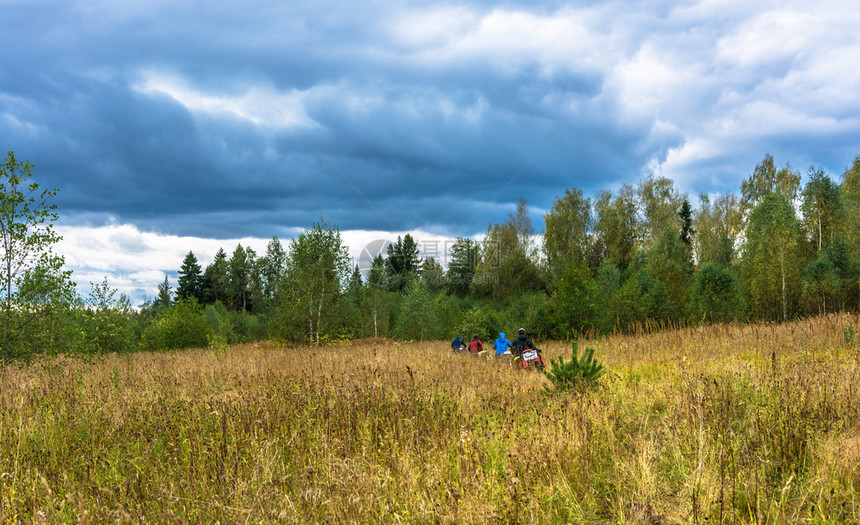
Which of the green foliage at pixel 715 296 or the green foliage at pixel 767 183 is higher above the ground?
the green foliage at pixel 767 183

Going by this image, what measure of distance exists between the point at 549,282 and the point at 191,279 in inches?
1899

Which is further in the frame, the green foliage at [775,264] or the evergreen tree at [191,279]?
the evergreen tree at [191,279]

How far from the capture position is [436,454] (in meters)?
4.23

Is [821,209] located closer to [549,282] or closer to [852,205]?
[852,205]

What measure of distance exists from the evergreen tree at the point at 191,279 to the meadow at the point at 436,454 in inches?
2379

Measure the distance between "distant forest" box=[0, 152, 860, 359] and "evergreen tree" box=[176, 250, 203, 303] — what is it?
0.59 feet

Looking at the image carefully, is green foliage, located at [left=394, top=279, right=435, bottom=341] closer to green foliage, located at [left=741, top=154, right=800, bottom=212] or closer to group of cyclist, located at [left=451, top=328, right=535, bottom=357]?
group of cyclist, located at [left=451, top=328, right=535, bottom=357]

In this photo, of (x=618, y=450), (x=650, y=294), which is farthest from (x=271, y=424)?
(x=650, y=294)

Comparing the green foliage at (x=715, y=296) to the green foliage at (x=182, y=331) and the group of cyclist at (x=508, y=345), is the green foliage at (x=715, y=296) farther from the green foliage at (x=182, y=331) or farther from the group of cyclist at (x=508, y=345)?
the green foliage at (x=182, y=331)

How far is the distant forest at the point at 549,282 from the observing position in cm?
1444

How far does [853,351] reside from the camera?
→ 30.0 feet

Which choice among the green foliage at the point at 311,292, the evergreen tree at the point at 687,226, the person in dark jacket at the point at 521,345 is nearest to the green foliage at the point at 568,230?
the evergreen tree at the point at 687,226

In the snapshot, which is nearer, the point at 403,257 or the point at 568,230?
the point at 568,230

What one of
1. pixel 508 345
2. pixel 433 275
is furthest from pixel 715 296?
pixel 433 275
